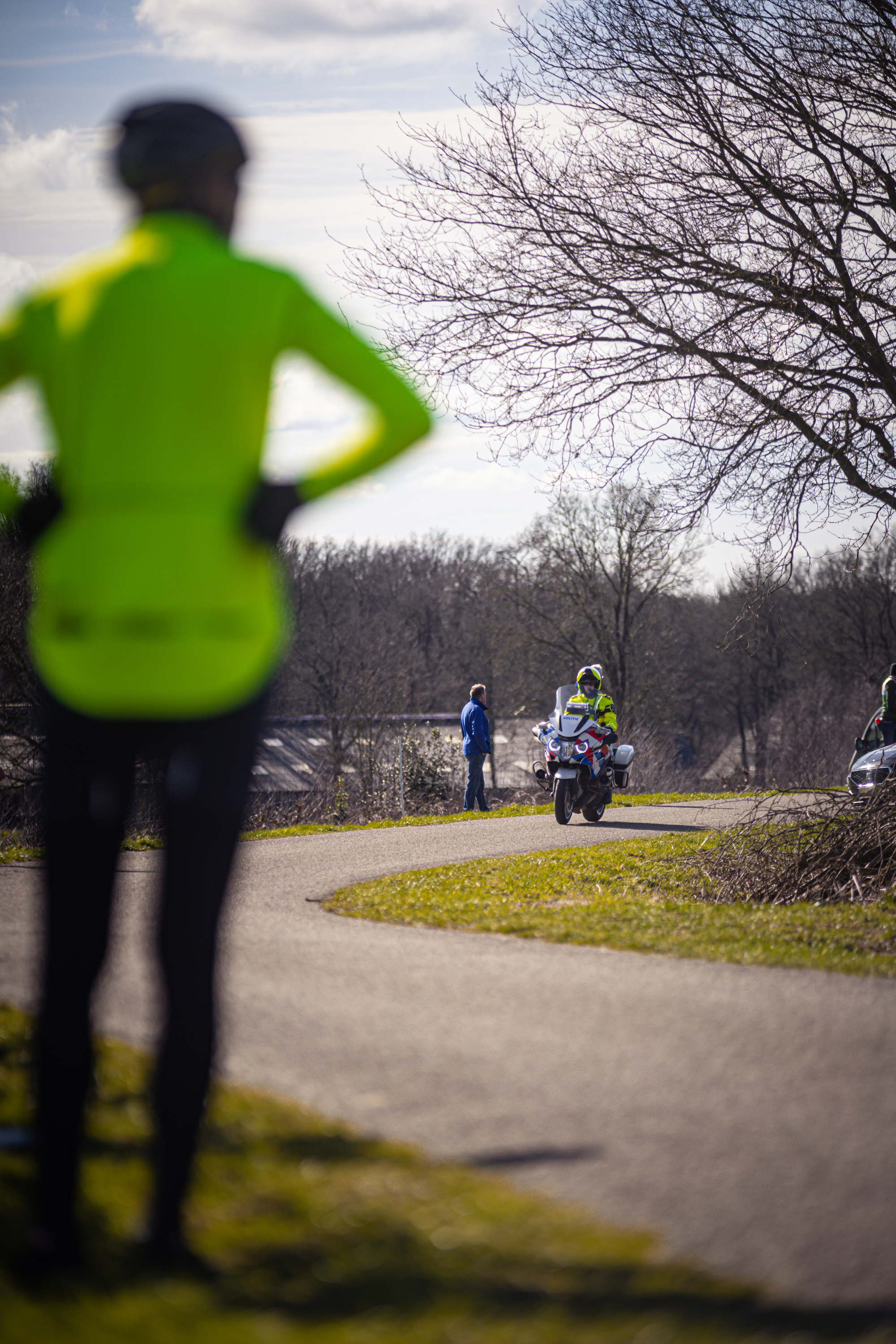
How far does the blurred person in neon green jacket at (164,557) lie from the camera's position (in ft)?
7.28

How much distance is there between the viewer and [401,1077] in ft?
12.1

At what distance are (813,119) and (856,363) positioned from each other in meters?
1.97

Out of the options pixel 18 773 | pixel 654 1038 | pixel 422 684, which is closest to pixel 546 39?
pixel 654 1038

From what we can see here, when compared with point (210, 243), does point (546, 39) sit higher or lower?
higher

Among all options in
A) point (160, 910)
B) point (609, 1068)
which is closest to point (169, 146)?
point (160, 910)

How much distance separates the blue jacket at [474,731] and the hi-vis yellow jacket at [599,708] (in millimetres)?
4054

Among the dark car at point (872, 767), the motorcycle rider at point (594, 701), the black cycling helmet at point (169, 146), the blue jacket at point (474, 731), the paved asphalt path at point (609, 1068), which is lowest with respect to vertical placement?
the paved asphalt path at point (609, 1068)

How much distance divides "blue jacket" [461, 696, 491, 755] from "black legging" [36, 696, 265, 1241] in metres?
16.7

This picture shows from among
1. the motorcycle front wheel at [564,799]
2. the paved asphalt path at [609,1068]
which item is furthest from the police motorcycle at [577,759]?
the paved asphalt path at [609,1068]

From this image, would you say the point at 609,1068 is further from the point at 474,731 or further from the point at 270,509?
the point at 474,731

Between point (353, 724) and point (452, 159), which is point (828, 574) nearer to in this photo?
point (353, 724)

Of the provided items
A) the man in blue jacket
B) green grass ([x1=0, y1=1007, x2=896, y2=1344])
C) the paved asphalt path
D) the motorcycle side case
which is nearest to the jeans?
the man in blue jacket

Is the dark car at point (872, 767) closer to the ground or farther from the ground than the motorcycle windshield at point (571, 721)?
closer to the ground

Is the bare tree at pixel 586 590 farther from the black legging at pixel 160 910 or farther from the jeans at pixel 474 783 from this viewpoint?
the black legging at pixel 160 910
